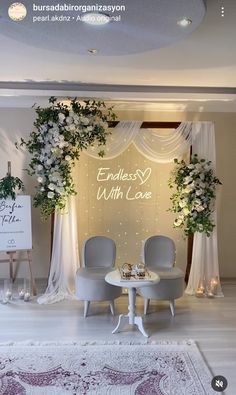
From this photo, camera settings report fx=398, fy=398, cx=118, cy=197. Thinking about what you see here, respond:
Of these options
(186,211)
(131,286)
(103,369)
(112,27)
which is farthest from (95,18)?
(186,211)

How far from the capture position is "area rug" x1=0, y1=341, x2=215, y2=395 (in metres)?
3.32

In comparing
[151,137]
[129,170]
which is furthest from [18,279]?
[151,137]

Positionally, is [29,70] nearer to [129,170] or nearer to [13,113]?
[13,113]

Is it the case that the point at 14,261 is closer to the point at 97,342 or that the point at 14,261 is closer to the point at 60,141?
the point at 60,141

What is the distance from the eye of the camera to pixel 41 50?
12.9ft

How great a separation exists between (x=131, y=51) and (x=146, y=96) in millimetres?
1872

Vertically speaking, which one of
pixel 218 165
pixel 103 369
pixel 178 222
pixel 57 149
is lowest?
pixel 103 369

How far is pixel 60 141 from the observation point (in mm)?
5379

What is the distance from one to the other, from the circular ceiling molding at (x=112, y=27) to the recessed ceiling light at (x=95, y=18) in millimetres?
40

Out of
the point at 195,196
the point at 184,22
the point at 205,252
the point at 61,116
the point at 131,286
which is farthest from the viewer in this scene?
the point at 205,252

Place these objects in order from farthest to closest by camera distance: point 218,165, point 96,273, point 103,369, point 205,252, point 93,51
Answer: point 218,165
point 205,252
point 96,273
point 93,51
point 103,369

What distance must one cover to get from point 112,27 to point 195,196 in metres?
3.17

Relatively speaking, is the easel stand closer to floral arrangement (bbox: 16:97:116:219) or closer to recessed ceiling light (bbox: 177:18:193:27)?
floral arrangement (bbox: 16:97:116:219)

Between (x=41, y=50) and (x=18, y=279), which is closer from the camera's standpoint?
(x=41, y=50)
